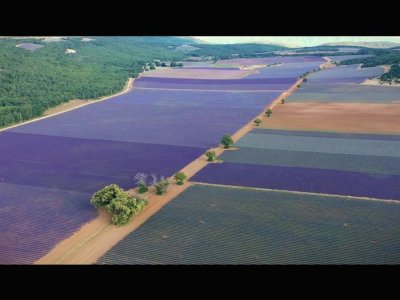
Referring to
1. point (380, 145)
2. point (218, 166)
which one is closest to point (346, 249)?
point (218, 166)

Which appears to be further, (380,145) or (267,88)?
(267,88)

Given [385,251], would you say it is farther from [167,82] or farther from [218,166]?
[167,82]

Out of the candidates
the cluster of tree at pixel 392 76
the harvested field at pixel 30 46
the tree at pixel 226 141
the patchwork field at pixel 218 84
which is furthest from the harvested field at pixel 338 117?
the harvested field at pixel 30 46

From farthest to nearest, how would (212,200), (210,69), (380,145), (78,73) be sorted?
(210,69), (78,73), (380,145), (212,200)

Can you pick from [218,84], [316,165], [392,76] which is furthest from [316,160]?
[218,84]

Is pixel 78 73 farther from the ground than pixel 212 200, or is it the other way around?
pixel 78 73

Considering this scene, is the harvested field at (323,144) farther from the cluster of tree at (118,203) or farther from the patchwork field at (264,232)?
the cluster of tree at (118,203)

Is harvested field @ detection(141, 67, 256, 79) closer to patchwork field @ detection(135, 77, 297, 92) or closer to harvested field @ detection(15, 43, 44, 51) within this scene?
patchwork field @ detection(135, 77, 297, 92)
